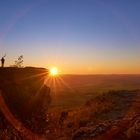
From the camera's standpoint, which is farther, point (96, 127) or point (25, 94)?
point (25, 94)

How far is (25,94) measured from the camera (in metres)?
19.9

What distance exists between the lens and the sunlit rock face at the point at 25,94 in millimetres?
19328

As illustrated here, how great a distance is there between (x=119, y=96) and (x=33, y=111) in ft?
50.4

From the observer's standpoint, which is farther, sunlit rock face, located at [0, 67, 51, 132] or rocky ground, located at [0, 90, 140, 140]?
sunlit rock face, located at [0, 67, 51, 132]

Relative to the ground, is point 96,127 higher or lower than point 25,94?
lower

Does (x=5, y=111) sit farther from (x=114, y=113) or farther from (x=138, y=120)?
(x=114, y=113)

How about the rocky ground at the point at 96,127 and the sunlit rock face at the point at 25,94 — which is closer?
the rocky ground at the point at 96,127

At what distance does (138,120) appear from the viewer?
17.3 meters

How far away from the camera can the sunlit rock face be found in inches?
761

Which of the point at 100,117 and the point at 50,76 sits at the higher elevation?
the point at 50,76

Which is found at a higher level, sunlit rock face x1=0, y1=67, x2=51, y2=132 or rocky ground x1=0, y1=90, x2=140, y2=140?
sunlit rock face x1=0, y1=67, x2=51, y2=132

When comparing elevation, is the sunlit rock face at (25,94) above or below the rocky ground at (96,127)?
above

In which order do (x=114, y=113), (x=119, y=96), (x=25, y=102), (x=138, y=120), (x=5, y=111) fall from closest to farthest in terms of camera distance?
(x=138, y=120), (x=5, y=111), (x=25, y=102), (x=114, y=113), (x=119, y=96)

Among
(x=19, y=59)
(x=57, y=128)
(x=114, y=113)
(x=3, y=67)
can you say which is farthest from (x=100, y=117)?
(x=3, y=67)
